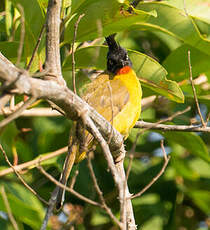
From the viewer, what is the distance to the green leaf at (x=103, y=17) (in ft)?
8.64

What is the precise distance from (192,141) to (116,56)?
822 millimetres

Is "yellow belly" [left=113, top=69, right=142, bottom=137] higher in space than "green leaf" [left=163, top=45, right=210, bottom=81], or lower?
lower

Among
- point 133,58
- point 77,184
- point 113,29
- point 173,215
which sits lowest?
point 173,215

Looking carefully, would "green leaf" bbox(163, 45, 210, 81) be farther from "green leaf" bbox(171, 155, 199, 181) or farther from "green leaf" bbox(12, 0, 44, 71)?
"green leaf" bbox(12, 0, 44, 71)

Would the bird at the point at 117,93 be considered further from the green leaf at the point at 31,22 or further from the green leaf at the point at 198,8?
the green leaf at the point at 31,22

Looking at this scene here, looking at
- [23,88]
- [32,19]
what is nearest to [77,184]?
[32,19]

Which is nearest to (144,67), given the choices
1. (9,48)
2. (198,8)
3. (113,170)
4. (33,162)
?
(198,8)

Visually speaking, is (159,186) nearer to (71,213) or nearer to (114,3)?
(71,213)

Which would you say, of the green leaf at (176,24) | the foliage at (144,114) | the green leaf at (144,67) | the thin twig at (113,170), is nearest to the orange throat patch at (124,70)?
the foliage at (144,114)

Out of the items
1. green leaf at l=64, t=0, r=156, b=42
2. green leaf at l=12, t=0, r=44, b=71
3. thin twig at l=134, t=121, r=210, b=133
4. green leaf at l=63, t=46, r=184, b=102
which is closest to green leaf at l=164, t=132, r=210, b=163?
thin twig at l=134, t=121, r=210, b=133

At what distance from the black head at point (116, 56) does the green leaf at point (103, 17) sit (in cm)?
50

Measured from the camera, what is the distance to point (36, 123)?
3943 mm

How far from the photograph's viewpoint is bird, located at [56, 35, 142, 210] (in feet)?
10.5

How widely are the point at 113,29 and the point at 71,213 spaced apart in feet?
3.86
